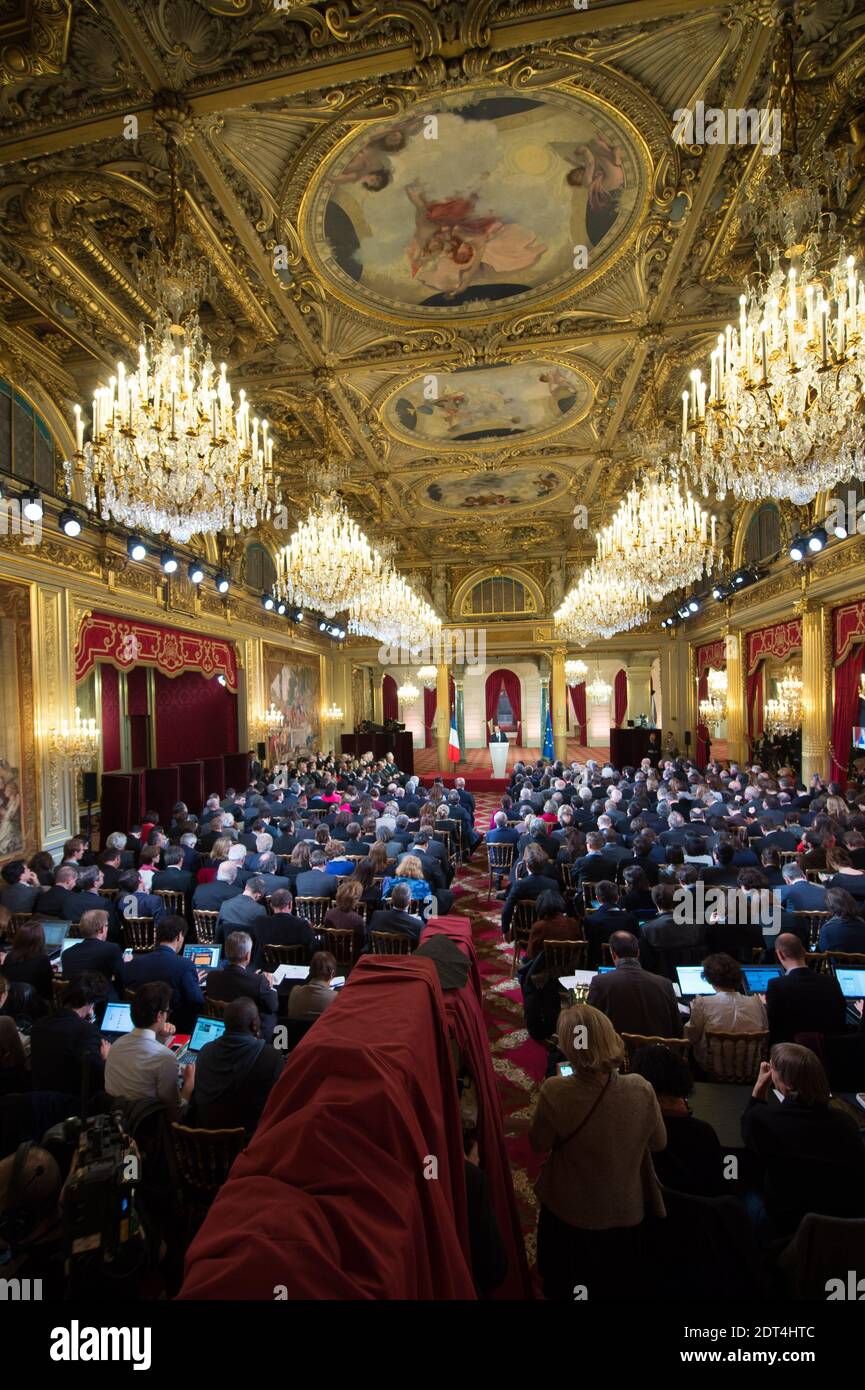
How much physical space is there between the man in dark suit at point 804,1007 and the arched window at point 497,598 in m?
18.0

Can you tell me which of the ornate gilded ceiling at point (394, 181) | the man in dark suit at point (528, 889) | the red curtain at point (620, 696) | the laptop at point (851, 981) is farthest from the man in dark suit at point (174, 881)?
the red curtain at point (620, 696)

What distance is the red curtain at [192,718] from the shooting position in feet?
44.4

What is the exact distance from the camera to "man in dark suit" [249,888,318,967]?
499cm

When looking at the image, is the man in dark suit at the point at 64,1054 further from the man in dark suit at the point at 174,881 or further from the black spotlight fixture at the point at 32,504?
the black spotlight fixture at the point at 32,504

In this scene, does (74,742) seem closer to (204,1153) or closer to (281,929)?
(281,929)

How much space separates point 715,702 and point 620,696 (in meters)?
10.1

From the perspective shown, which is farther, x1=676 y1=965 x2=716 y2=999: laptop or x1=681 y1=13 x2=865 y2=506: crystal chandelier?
x1=681 y1=13 x2=865 y2=506: crystal chandelier

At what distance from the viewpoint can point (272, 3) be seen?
3701 mm

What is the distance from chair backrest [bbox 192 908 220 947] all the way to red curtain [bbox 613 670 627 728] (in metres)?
23.9

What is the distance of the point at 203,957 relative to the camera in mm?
4473

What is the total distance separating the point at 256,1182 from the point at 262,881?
4914 millimetres

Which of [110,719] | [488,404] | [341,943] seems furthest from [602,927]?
[110,719]

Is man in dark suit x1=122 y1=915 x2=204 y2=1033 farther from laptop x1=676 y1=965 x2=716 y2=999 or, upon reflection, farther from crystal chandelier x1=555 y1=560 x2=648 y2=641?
crystal chandelier x1=555 y1=560 x2=648 y2=641

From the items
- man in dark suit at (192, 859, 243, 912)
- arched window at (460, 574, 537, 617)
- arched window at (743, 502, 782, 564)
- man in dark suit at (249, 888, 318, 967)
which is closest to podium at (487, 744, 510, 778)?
arched window at (460, 574, 537, 617)
